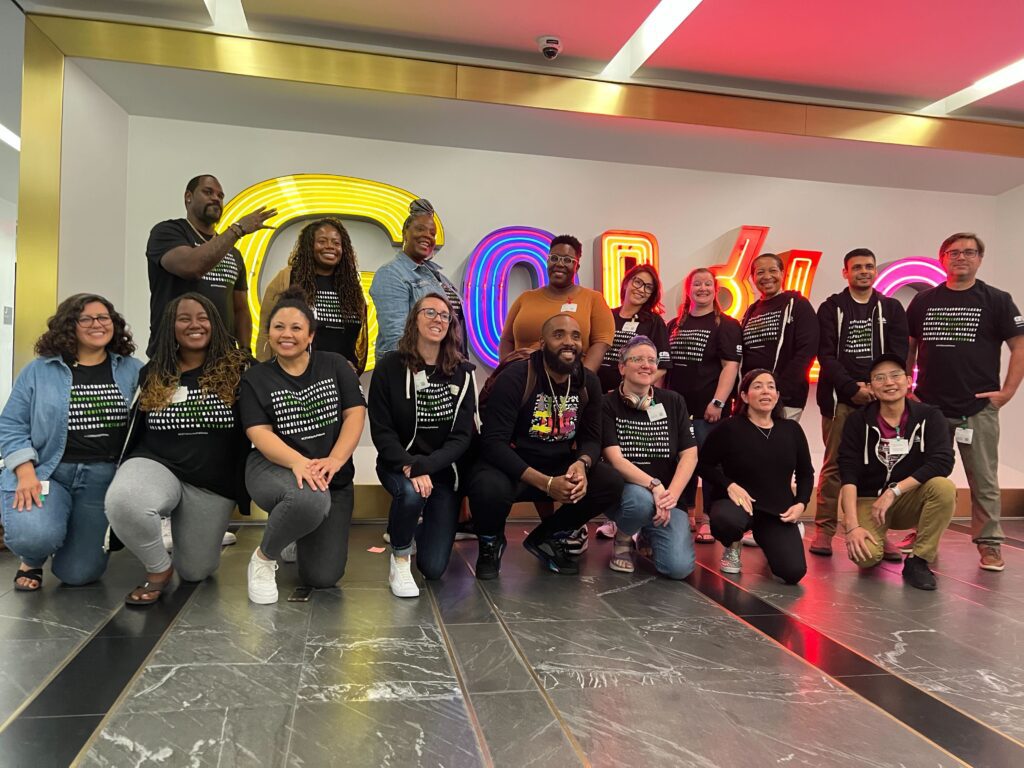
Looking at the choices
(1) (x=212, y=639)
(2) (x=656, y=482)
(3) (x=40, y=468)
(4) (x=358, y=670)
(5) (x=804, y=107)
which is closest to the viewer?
(4) (x=358, y=670)

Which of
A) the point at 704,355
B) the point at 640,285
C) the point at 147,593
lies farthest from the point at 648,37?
the point at 147,593

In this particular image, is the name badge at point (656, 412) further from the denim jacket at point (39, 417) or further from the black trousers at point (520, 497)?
the denim jacket at point (39, 417)

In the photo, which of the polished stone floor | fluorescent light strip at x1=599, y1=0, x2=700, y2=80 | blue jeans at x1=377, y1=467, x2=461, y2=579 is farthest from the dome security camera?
the polished stone floor

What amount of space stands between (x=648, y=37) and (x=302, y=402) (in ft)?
10.3

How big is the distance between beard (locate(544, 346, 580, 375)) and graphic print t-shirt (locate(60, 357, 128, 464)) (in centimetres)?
189

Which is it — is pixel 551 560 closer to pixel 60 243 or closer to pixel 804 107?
pixel 60 243

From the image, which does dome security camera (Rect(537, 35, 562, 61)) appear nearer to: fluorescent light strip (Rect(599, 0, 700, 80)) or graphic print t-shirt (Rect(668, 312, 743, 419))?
fluorescent light strip (Rect(599, 0, 700, 80))

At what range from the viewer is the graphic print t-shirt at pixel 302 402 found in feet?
9.89

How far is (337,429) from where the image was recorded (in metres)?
3.18

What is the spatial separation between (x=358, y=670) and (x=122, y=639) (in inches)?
36.0

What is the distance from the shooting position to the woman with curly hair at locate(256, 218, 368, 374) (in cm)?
362

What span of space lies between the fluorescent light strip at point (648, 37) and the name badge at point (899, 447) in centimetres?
251

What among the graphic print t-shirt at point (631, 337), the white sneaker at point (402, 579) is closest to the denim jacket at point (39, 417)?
the white sneaker at point (402, 579)

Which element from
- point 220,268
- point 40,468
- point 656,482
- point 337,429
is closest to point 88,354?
point 40,468
